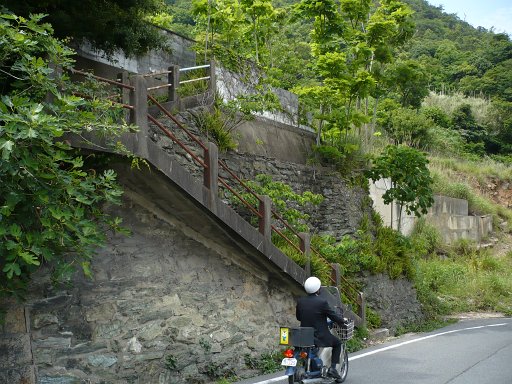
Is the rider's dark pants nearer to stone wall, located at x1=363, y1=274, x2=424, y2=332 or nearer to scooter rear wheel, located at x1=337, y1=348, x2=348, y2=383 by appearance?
scooter rear wheel, located at x1=337, y1=348, x2=348, y2=383

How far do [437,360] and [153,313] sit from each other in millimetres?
5294

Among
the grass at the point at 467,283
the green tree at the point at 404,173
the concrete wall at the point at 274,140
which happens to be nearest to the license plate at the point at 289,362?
the concrete wall at the point at 274,140

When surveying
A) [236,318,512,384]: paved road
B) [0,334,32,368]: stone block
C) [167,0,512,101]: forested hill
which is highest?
[167,0,512,101]: forested hill

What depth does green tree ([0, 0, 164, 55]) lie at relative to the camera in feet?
35.1

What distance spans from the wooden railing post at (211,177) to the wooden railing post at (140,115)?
159 cm

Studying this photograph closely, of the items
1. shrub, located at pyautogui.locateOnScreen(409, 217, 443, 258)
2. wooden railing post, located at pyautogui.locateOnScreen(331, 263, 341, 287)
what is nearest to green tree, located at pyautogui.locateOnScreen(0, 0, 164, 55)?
wooden railing post, located at pyautogui.locateOnScreen(331, 263, 341, 287)

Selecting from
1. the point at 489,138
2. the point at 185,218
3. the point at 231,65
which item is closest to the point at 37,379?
the point at 185,218

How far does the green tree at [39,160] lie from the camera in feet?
23.6

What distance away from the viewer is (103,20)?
448 inches

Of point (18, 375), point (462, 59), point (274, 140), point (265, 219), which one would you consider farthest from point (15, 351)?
point (462, 59)

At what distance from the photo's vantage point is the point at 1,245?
7324mm

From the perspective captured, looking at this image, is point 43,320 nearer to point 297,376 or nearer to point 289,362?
point 289,362

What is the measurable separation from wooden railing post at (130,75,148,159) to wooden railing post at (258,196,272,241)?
3237mm

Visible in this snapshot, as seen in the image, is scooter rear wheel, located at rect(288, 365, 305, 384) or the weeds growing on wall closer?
scooter rear wheel, located at rect(288, 365, 305, 384)
